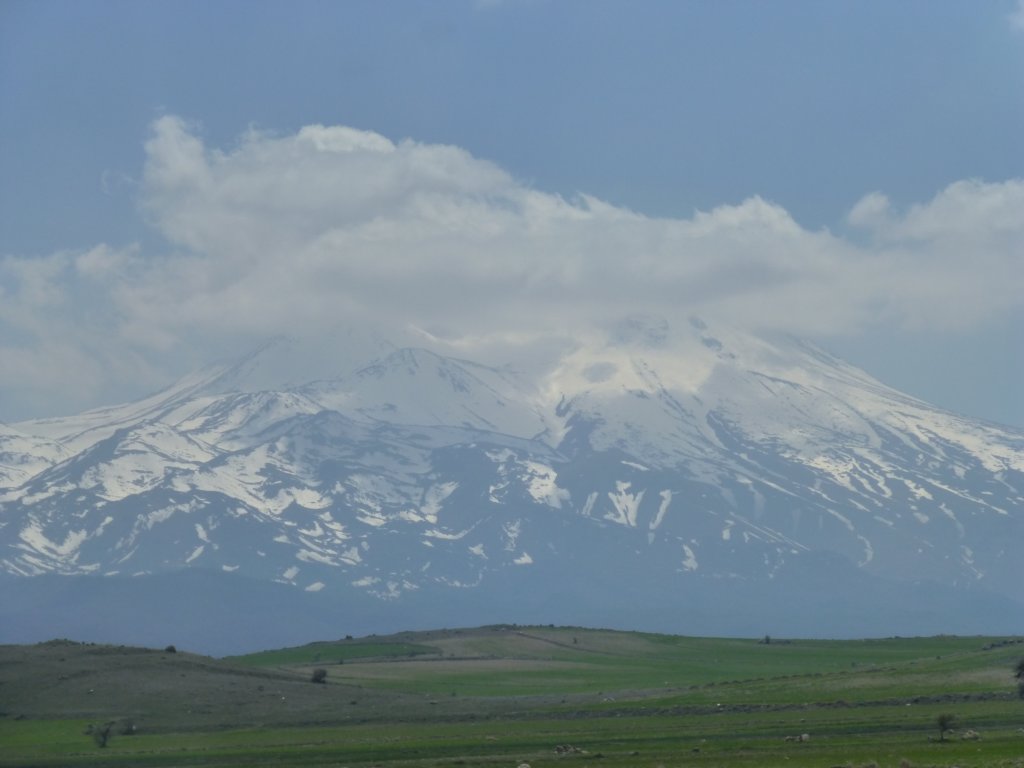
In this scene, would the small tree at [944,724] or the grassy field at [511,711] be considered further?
the grassy field at [511,711]

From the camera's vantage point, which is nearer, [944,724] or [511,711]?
[944,724]

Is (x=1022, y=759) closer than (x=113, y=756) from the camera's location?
Yes

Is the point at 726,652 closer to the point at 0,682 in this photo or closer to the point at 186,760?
the point at 0,682

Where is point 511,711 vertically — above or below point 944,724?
above

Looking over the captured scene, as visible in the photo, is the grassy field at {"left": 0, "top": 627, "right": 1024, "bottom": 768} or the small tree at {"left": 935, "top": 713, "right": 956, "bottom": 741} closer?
the small tree at {"left": 935, "top": 713, "right": 956, "bottom": 741}

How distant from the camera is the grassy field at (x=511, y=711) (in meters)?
61.6

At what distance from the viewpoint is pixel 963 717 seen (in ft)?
221

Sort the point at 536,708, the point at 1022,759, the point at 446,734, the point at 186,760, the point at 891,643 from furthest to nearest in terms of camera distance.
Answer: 1. the point at 891,643
2. the point at 536,708
3. the point at 446,734
4. the point at 186,760
5. the point at 1022,759

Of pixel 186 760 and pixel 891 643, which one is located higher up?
pixel 891 643

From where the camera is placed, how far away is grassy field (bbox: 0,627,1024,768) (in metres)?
61.6

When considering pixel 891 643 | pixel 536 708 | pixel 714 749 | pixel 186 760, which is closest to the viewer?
pixel 714 749

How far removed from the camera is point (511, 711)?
86688mm

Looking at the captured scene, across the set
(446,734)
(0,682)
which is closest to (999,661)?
(446,734)

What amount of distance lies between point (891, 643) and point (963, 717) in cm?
7684
